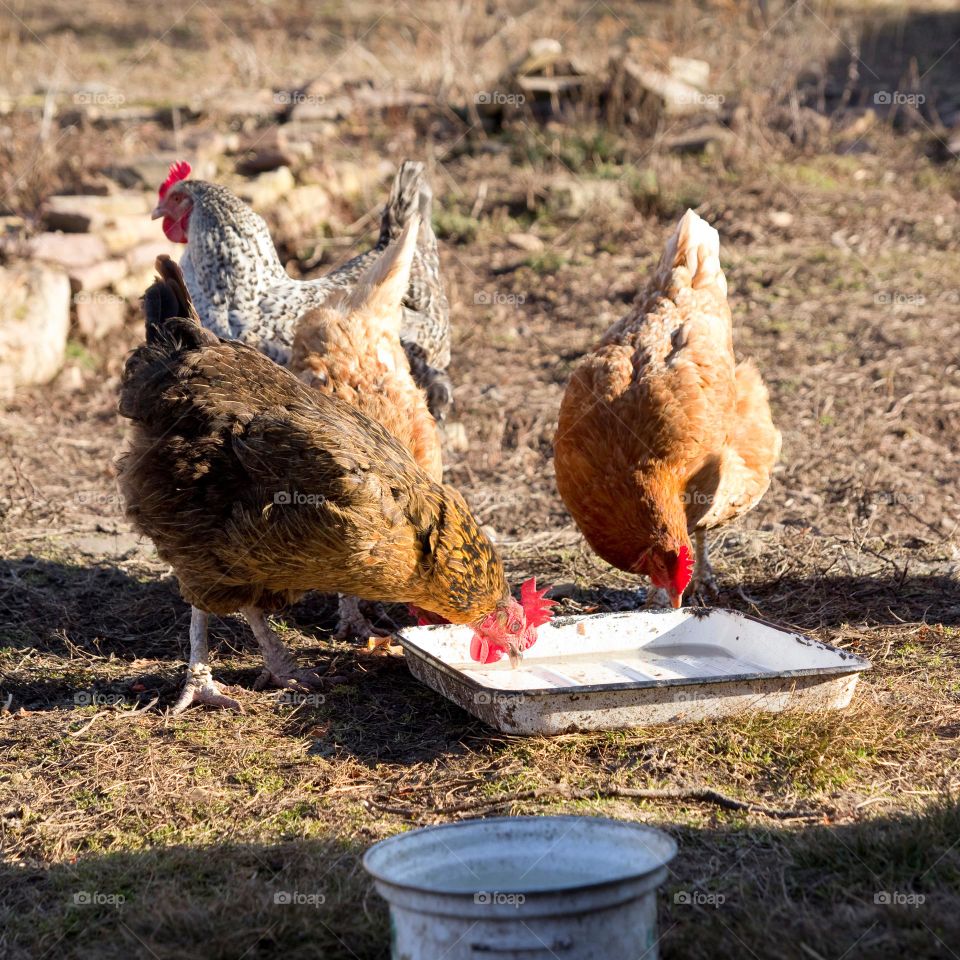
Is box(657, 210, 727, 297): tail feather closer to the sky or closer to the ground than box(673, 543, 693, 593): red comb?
closer to the sky

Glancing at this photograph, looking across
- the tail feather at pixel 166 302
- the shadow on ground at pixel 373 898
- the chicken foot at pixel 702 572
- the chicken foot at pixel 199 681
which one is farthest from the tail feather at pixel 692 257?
the shadow on ground at pixel 373 898

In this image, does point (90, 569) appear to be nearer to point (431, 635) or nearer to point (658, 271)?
point (431, 635)

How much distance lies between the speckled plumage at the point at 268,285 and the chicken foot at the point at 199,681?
1877 mm

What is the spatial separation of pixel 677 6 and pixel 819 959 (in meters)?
13.9

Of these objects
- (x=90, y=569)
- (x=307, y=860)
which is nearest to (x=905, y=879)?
(x=307, y=860)

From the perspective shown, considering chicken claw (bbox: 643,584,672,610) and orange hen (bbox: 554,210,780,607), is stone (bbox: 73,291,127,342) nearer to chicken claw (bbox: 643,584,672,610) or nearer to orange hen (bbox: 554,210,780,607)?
orange hen (bbox: 554,210,780,607)

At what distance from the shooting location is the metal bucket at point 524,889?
2090 millimetres

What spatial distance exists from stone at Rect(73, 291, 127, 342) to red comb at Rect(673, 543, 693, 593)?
5.70m

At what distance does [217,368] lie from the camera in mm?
3979

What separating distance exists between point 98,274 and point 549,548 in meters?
4.63

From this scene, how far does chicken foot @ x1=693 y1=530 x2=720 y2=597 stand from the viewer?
17.2 feet

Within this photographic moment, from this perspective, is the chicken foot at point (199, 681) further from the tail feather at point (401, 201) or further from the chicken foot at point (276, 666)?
the tail feather at point (401, 201)

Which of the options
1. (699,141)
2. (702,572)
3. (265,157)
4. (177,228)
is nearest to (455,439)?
(177,228)

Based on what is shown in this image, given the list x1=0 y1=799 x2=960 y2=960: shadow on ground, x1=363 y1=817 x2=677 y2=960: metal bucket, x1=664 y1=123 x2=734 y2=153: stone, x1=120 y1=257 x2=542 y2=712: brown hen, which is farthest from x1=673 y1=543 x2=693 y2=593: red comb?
x1=664 y1=123 x2=734 y2=153: stone
